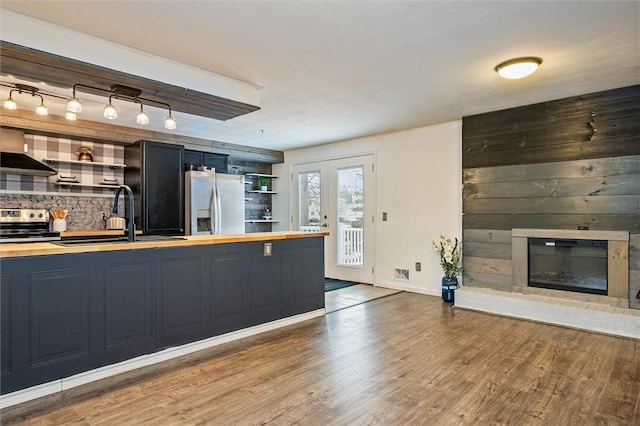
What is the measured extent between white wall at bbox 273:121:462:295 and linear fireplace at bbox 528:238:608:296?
0.99 m

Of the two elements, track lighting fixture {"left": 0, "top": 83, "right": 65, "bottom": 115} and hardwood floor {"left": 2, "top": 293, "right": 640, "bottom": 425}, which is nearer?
hardwood floor {"left": 2, "top": 293, "right": 640, "bottom": 425}

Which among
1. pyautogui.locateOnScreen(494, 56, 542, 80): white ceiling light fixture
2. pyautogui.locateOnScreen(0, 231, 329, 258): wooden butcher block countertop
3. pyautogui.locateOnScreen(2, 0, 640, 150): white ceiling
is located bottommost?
pyautogui.locateOnScreen(0, 231, 329, 258): wooden butcher block countertop

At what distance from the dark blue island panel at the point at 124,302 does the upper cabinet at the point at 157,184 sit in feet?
7.78

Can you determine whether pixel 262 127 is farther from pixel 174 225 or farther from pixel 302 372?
pixel 302 372

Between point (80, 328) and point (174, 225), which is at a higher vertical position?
point (174, 225)

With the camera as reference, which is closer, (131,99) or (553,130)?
(131,99)

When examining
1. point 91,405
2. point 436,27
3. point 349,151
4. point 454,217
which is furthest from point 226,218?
point 436,27

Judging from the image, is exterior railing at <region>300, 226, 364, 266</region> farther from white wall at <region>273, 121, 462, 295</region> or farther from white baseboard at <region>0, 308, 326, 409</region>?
white baseboard at <region>0, 308, 326, 409</region>

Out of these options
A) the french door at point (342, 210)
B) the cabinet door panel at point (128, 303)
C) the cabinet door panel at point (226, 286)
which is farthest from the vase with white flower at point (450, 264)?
the cabinet door panel at point (128, 303)

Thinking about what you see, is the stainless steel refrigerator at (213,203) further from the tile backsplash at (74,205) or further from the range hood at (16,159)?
the range hood at (16,159)

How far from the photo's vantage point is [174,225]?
17.7 ft

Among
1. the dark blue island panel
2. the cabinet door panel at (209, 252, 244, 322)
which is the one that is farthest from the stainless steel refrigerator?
the cabinet door panel at (209, 252, 244, 322)

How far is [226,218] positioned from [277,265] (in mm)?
2435

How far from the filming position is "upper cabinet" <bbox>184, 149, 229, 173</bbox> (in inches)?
232
